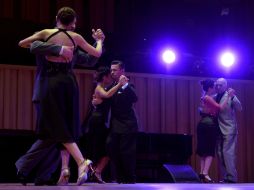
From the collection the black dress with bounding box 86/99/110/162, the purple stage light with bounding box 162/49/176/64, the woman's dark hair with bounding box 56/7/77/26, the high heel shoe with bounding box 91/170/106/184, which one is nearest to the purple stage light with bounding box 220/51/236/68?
the purple stage light with bounding box 162/49/176/64

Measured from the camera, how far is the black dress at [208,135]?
637 cm

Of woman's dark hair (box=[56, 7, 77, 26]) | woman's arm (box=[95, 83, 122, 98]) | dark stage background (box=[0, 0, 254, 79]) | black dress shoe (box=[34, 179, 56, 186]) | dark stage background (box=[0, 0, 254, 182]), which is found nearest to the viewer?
woman's dark hair (box=[56, 7, 77, 26])

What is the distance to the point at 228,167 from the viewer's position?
6.33m

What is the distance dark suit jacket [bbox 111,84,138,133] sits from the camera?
5.29m

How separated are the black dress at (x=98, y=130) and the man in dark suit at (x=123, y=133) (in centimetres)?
18

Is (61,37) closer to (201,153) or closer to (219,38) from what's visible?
(201,153)

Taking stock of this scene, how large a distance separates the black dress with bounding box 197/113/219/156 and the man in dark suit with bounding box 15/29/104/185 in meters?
2.62

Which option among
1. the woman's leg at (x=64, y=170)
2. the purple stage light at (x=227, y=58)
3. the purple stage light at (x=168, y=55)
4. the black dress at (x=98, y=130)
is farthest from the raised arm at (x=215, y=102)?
the woman's leg at (x=64, y=170)

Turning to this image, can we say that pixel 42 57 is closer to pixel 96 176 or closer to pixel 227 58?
pixel 96 176

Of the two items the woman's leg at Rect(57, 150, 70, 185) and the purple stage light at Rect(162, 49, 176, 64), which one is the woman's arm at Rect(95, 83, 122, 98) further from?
the purple stage light at Rect(162, 49, 176, 64)

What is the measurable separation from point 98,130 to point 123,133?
42cm

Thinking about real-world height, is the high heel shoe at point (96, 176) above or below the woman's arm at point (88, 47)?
below

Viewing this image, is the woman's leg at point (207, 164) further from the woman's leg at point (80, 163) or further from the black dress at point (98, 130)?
the woman's leg at point (80, 163)

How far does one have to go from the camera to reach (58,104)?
388 centimetres
